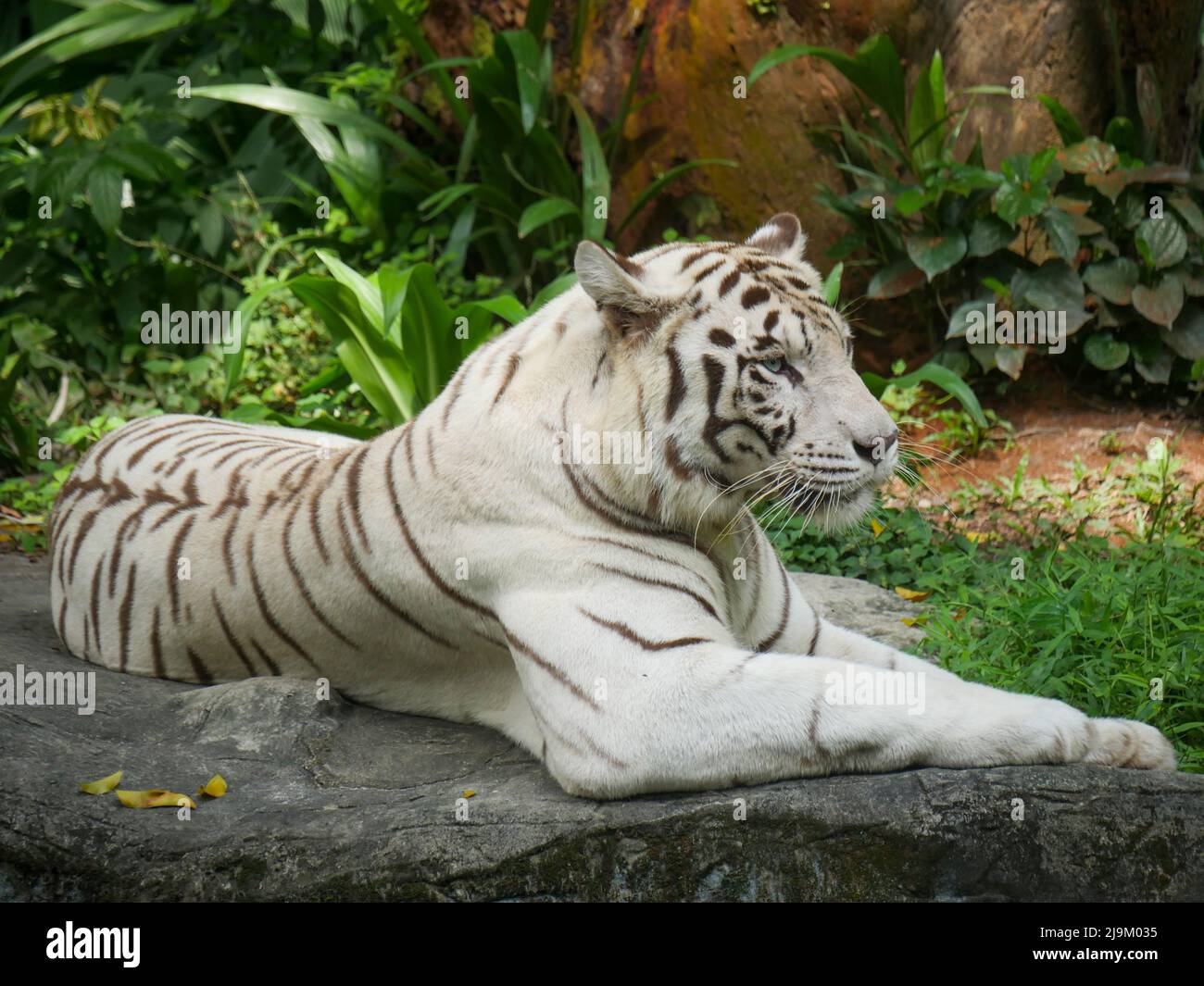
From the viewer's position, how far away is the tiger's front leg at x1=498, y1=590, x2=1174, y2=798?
107 inches

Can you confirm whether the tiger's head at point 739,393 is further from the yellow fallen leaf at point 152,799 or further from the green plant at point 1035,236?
the green plant at point 1035,236

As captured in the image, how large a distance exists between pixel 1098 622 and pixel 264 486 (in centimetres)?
241

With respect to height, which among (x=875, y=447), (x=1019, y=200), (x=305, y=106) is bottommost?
(x=875, y=447)

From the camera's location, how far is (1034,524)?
5.25 metres

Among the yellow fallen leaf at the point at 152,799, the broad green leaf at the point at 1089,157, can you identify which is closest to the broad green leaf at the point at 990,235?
the broad green leaf at the point at 1089,157

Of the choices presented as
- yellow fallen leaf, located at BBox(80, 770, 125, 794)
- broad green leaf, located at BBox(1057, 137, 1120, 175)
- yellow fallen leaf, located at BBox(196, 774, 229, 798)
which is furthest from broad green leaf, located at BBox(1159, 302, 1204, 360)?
yellow fallen leaf, located at BBox(80, 770, 125, 794)

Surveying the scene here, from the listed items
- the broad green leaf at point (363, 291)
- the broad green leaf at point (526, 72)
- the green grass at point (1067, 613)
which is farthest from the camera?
the broad green leaf at point (526, 72)

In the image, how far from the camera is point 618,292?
9.90ft

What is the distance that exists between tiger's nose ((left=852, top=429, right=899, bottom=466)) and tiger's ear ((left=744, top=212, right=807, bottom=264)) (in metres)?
0.63

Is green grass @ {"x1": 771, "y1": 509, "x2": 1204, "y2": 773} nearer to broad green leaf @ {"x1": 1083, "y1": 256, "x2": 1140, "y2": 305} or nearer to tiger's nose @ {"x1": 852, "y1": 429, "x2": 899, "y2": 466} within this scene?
tiger's nose @ {"x1": 852, "y1": 429, "x2": 899, "y2": 466}

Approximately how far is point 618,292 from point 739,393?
357mm

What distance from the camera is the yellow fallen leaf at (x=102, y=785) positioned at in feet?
9.62

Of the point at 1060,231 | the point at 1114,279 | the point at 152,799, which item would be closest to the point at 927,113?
the point at 1060,231

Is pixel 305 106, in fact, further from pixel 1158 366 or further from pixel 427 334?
pixel 1158 366
